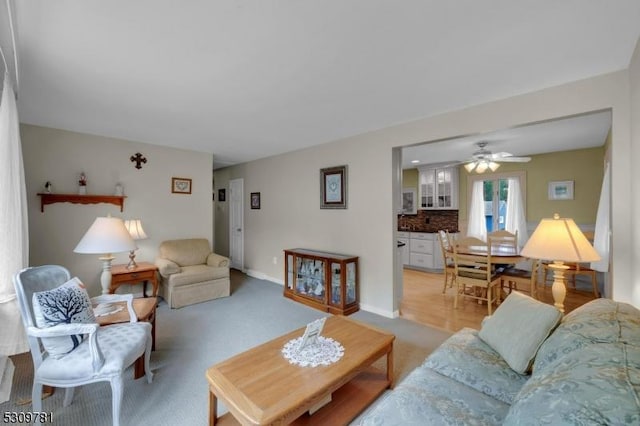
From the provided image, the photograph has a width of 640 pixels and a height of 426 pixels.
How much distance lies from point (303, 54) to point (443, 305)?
140 inches

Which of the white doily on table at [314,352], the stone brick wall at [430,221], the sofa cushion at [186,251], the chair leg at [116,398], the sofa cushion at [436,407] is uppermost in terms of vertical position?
the stone brick wall at [430,221]

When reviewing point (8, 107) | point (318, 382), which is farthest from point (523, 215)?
point (8, 107)

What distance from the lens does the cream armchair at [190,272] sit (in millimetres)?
3701

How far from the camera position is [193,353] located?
2506mm

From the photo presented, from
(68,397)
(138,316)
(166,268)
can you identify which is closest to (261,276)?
(166,268)

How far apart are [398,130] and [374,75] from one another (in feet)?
4.29

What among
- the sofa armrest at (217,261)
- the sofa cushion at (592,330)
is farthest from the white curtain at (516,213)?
the sofa armrest at (217,261)

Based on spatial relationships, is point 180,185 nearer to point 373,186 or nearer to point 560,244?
point 373,186

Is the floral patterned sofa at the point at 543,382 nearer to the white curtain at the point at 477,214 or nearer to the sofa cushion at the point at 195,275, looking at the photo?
the sofa cushion at the point at 195,275

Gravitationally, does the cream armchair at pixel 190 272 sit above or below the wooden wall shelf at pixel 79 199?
below

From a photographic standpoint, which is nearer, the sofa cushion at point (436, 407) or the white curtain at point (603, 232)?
the sofa cushion at point (436, 407)

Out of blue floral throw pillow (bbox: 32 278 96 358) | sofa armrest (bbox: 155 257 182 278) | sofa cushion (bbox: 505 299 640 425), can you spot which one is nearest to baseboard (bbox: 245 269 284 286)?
sofa armrest (bbox: 155 257 182 278)

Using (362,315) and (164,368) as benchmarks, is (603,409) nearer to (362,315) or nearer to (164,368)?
(164,368)

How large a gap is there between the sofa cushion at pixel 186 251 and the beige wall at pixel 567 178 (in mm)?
5885
